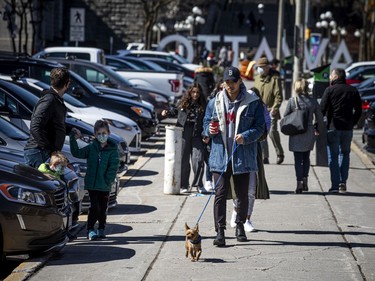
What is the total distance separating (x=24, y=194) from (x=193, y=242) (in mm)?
1566

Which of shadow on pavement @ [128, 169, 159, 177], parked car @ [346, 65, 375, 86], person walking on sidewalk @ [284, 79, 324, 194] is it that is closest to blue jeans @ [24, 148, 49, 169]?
person walking on sidewalk @ [284, 79, 324, 194]

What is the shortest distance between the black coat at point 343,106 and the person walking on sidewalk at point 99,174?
5399mm

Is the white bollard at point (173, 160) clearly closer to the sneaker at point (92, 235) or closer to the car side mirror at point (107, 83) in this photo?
the sneaker at point (92, 235)

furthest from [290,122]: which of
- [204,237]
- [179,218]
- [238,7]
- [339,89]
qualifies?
[238,7]

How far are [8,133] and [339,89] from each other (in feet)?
16.8

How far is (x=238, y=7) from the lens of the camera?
99812mm

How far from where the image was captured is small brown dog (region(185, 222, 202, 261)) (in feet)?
33.0

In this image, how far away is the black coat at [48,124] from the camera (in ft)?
37.1

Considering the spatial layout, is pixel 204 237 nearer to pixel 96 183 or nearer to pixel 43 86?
pixel 96 183

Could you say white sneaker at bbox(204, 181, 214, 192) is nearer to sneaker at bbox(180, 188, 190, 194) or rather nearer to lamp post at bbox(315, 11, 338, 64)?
sneaker at bbox(180, 188, 190, 194)

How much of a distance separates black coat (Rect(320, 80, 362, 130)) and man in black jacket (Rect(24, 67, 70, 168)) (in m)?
5.78

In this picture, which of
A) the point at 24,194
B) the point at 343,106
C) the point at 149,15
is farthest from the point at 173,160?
the point at 149,15

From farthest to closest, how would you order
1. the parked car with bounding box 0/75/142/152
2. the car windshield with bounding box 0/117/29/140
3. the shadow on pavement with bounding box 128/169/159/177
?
the parked car with bounding box 0/75/142/152
the shadow on pavement with bounding box 128/169/159/177
the car windshield with bounding box 0/117/29/140

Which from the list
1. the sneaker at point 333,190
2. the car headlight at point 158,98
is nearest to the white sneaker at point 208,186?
the sneaker at point 333,190
